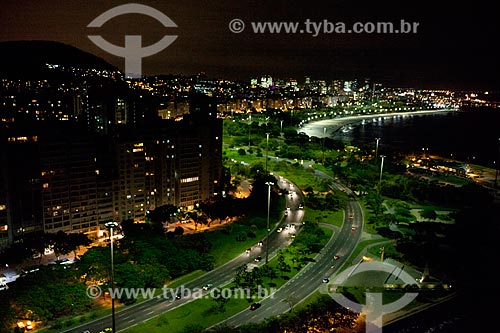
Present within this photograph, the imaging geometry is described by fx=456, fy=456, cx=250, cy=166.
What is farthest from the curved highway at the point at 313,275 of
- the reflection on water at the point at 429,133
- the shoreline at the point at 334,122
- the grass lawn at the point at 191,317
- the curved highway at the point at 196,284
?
the shoreline at the point at 334,122

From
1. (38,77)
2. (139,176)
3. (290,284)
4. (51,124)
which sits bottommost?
(290,284)

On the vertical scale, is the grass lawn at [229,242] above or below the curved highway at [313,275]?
above

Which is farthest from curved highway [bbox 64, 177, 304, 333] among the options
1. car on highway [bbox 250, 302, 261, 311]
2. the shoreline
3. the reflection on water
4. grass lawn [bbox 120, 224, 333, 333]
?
the shoreline

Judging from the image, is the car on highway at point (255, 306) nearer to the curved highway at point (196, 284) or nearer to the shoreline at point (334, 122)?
the curved highway at point (196, 284)

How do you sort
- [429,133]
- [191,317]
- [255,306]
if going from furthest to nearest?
[429,133] < [255,306] < [191,317]

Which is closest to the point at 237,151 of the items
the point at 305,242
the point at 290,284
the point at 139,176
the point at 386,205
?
the point at 386,205

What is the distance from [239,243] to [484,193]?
15.1 metres

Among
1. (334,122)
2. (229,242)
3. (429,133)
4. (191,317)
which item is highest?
(334,122)

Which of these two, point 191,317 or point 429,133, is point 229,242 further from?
point 429,133

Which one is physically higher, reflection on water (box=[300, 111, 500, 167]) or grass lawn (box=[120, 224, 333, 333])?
reflection on water (box=[300, 111, 500, 167])

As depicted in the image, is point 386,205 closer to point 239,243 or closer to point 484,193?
point 484,193

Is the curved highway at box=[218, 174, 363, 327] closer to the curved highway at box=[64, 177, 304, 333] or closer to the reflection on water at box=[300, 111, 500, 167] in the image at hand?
the curved highway at box=[64, 177, 304, 333]

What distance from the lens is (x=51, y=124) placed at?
1814 cm

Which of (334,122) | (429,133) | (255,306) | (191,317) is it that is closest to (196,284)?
(191,317)
